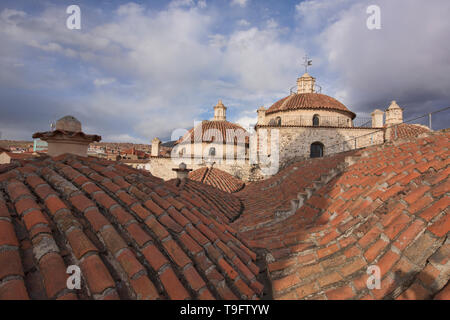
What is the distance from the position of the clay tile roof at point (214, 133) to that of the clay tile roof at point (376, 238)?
1865cm

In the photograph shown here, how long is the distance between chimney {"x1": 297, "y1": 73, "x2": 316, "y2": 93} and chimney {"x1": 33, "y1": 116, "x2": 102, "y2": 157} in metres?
24.0

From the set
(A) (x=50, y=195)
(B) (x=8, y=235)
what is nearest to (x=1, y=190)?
(A) (x=50, y=195)

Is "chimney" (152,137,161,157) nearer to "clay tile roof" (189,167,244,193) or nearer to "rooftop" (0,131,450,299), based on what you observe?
"clay tile roof" (189,167,244,193)

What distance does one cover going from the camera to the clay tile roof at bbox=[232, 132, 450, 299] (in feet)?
5.38

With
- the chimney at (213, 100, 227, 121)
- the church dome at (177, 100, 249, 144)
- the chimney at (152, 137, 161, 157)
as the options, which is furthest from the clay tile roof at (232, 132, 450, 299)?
the chimney at (213, 100, 227, 121)

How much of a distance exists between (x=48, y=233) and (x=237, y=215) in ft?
14.7

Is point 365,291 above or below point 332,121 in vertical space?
below

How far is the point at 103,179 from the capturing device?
2.61m

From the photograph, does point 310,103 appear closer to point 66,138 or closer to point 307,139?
point 307,139

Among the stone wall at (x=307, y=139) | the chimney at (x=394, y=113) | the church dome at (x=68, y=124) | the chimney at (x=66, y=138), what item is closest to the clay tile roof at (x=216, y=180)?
the stone wall at (x=307, y=139)

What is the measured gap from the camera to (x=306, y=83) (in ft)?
77.2

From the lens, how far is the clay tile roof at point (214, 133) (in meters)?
22.3

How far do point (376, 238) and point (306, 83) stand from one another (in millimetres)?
24221
